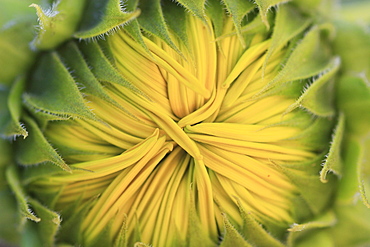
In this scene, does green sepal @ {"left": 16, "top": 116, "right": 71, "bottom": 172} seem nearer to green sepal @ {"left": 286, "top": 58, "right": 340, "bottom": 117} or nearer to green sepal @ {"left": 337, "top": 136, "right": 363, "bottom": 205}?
green sepal @ {"left": 286, "top": 58, "right": 340, "bottom": 117}

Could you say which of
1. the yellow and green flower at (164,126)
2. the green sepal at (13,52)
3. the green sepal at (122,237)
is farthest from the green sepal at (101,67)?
the green sepal at (122,237)

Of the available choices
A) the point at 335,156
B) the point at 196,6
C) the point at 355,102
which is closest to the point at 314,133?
the point at 335,156

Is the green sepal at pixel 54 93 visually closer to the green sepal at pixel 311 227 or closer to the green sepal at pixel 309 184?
the green sepal at pixel 309 184

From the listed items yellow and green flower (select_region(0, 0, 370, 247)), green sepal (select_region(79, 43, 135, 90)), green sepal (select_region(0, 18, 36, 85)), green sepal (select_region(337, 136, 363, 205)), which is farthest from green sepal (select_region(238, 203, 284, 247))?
green sepal (select_region(0, 18, 36, 85))

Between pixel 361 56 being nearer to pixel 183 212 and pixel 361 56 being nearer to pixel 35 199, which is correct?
pixel 183 212

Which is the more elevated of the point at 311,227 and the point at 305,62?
the point at 305,62

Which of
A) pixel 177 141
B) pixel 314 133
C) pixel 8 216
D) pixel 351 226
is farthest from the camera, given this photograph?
pixel 351 226

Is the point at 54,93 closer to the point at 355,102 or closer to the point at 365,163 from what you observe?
the point at 355,102
